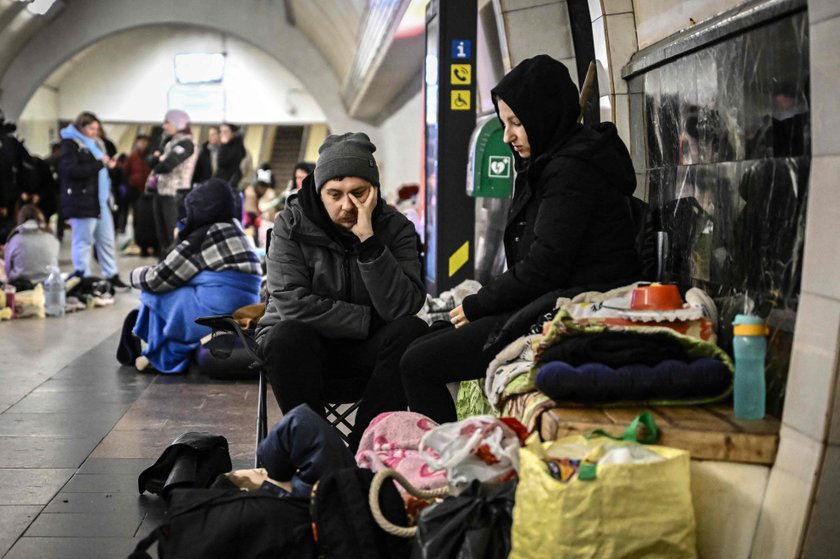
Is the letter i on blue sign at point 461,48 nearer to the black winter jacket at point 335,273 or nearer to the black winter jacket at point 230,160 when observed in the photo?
the black winter jacket at point 335,273

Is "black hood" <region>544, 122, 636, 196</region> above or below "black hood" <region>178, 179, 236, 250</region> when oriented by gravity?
above

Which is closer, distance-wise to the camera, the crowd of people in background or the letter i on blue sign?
the letter i on blue sign

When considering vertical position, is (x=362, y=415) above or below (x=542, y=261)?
below

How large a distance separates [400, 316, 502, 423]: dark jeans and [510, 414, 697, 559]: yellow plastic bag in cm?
126

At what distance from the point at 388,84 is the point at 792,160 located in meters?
15.9

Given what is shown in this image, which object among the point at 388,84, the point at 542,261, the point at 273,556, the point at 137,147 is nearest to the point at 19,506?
the point at 273,556

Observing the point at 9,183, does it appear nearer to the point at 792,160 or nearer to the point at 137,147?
the point at 137,147

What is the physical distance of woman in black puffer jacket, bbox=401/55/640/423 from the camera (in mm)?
4043

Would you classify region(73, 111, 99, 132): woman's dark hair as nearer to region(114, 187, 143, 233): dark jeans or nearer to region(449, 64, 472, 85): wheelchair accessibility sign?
region(449, 64, 472, 85): wheelchair accessibility sign

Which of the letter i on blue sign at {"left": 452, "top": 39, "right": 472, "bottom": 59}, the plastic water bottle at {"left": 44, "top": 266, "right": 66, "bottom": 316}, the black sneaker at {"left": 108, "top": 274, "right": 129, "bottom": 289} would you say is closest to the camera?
the letter i on blue sign at {"left": 452, "top": 39, "right": 472, "bottom": 59}

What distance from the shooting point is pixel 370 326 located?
4590 millimetres

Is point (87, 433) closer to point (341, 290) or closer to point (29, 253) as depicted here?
point (341, 290)

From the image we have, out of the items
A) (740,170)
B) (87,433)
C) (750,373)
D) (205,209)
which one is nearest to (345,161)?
(740,170)

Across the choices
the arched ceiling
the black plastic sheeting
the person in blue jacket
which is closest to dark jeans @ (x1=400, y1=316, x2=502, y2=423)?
the black plastic sheeting
